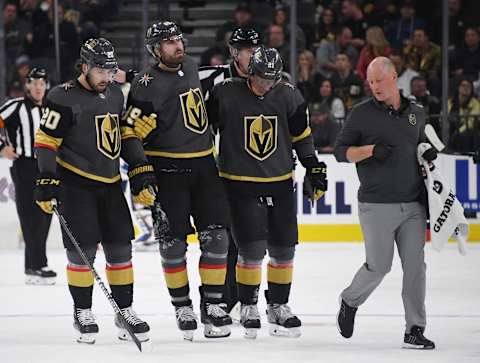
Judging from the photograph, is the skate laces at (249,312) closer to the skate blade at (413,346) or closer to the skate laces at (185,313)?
the skate laces at (185,313)

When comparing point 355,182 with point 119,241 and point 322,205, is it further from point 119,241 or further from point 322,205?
point 119,241

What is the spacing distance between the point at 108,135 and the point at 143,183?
1.01 feet

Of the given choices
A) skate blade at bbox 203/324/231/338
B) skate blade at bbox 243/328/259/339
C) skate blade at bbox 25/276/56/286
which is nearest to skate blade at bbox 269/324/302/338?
skate blade at bbox 243/328/259/339

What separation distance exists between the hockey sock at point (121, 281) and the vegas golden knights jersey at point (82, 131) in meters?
0.42

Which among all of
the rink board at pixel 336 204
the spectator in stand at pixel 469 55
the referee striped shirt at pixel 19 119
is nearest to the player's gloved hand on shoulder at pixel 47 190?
the referee striped shirt at pixel 19 119

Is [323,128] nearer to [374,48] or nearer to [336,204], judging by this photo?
[336,204]

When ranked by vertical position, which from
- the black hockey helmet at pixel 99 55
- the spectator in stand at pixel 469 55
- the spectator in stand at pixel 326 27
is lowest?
the spectator in stand at pixel 469 55

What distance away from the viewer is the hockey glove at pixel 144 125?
6059 millimetres

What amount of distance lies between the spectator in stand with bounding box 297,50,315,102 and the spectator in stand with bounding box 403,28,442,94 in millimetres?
975

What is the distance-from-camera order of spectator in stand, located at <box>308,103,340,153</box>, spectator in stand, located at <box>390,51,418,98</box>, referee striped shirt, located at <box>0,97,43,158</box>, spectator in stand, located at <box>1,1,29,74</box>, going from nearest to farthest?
referee striped shirt, located at <box>0,97,43,158</box> → spectator in stand, located at <box>308,103,340,153</box> → spectator in stand, located at <box>390,51,418,98</box> → spectator in stand, located at <box>1,1,29,74</box>

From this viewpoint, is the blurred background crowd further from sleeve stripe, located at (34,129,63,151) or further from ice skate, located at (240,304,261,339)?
sleeve stripe, located at (34,129,63,151)

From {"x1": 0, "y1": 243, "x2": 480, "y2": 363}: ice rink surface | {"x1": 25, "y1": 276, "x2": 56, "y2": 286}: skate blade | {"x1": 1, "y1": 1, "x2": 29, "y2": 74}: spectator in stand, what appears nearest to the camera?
{"x1": 0, "y1": 243, "x2": 480, "y2": 363}: ice rink surface

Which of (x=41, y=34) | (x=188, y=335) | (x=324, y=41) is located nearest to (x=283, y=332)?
(x=188, y=335)

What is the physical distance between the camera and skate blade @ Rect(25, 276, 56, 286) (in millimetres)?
8508
